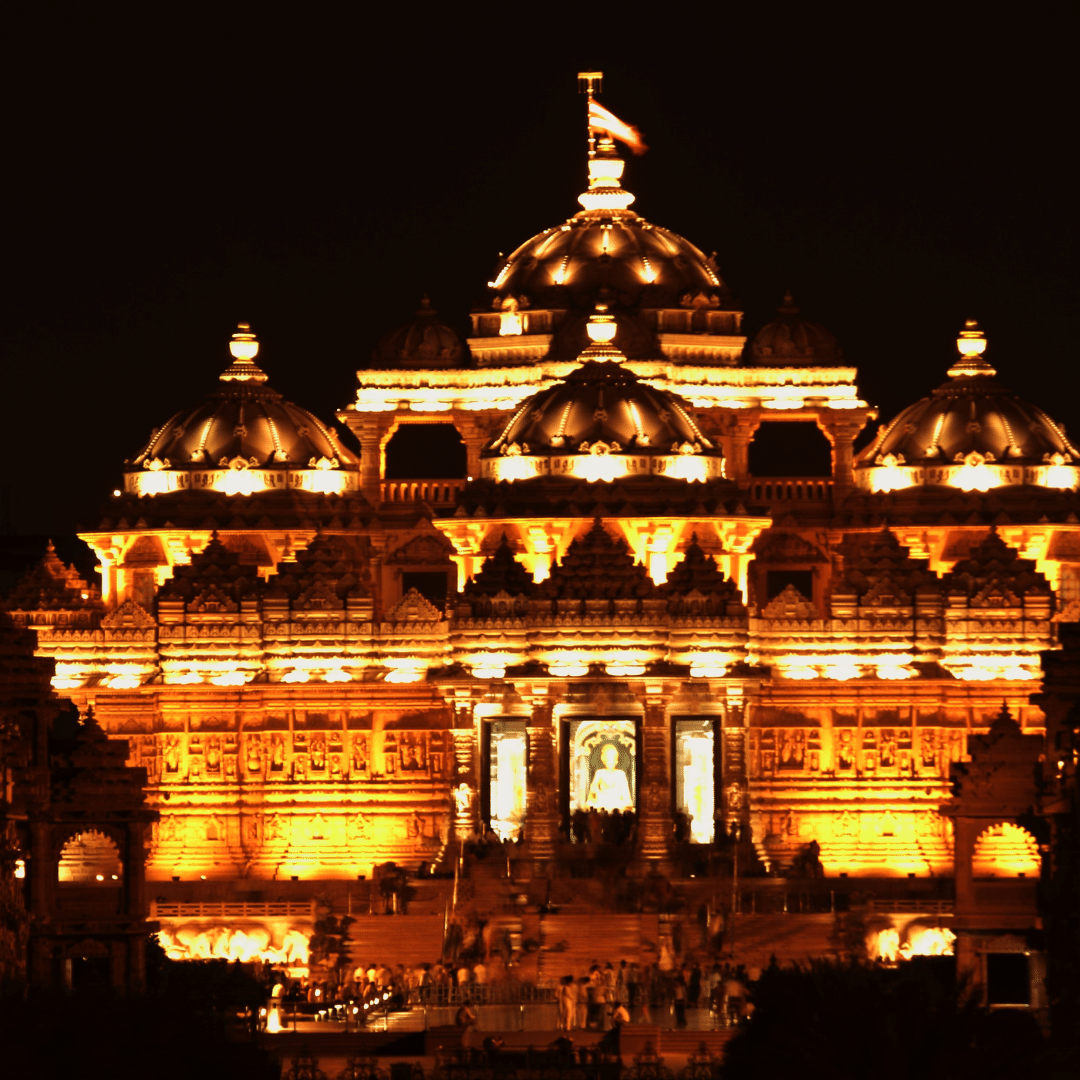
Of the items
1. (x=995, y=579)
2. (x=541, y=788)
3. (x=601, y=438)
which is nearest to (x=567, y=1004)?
(x=541, y=788)

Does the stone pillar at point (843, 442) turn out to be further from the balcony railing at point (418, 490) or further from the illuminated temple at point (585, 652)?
the balcony railing at point (418, 490)

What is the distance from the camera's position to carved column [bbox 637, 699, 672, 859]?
99.3 metres

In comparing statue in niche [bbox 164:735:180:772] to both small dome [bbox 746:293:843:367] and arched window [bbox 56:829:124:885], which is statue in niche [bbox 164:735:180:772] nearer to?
arched window [bbox 56:829:124:885]

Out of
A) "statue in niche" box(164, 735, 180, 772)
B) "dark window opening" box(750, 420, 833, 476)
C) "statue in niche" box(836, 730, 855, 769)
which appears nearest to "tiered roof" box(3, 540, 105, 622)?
"statue in niche" box(164, 735, 180, 772)

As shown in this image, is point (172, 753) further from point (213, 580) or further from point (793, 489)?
point (793, 489)

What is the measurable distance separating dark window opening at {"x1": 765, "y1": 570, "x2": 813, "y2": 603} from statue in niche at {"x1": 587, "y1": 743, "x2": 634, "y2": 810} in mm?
14513

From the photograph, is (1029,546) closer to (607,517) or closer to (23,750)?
(607,517)

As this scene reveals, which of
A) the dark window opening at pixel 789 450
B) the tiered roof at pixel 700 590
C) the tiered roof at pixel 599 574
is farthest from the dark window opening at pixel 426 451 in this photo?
the tiered roof at pixel 700 590

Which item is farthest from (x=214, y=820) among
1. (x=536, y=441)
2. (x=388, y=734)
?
(x=536, y=441)

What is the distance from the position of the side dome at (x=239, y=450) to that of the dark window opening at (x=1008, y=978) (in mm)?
30712

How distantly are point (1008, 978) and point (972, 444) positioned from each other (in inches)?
1096

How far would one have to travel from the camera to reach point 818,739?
103 metres

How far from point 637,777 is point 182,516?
15290mm

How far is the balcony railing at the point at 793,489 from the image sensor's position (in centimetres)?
11538
